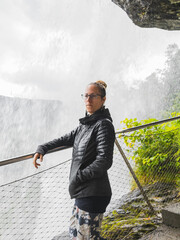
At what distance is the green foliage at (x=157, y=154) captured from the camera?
3254 millimetres

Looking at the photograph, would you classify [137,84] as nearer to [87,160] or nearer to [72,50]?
[72,50]

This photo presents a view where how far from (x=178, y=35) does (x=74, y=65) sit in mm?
10711

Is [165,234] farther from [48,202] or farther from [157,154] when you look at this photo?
[157,154]

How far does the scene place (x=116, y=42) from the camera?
69.8 ft

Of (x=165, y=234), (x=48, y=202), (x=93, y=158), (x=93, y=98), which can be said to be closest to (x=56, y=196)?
(x=48, y=202)

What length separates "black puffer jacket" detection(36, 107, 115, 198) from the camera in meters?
1.24

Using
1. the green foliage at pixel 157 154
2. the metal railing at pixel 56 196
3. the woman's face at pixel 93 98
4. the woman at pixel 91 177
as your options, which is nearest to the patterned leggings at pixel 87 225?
the woman at pixel 91 177

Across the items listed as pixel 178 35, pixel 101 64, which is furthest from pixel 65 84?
pixel 178 35

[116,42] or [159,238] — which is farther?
[116,42]

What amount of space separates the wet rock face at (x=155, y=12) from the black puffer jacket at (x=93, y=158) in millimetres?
2858

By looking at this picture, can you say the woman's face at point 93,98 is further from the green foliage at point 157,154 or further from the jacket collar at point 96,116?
the green foliage at point 157,154

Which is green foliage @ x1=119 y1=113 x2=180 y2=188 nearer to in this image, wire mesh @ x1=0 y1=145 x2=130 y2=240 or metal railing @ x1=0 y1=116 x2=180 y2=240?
metal railing @ x1=0 y1=116 x2=180 y2=240

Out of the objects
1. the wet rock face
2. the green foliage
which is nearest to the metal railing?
the green foliage

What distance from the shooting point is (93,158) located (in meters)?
1.34
